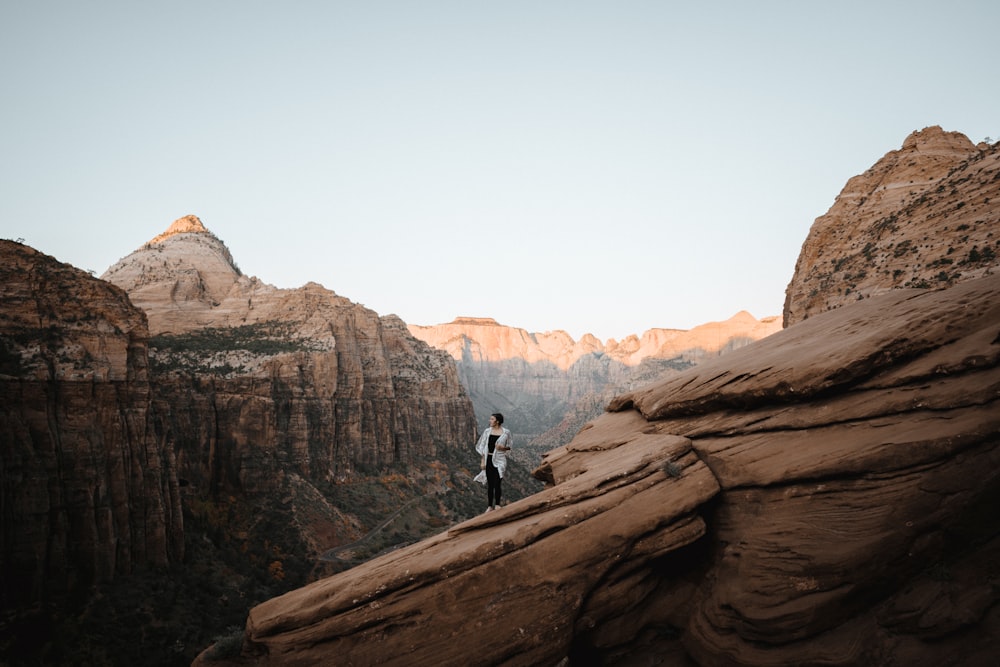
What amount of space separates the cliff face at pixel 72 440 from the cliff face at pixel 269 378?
7884 millimetres

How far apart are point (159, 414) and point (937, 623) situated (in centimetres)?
4829

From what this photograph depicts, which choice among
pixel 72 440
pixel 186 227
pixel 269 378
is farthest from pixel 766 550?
pixel 186 227

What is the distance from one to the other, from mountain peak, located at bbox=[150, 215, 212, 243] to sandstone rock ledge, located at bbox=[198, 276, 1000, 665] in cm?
11044

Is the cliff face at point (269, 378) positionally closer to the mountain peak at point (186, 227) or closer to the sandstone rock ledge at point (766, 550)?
the mountain peak at point (186, 227)

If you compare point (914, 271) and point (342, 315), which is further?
point (342, 315)

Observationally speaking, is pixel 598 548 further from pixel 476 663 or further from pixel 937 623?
pixel 937 623

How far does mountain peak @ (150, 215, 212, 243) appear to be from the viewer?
100 meters

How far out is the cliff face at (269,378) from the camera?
52125 mm

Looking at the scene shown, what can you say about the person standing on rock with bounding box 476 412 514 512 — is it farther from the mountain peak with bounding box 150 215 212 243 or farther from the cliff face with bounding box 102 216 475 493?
the mountain peak with bounding box 150 215 212 243

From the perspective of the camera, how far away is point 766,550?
891 cm

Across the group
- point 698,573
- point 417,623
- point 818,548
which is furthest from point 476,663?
point 818,548

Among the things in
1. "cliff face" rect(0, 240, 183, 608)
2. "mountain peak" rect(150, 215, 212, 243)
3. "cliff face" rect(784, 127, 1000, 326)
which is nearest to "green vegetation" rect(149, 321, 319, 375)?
"cliff face" rect(0, 240, 183, 608)

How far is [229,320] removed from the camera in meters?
69.2

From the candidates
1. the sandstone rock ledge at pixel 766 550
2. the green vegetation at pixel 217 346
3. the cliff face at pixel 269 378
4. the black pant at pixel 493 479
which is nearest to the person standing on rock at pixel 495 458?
the black pant at pixel 493 479
